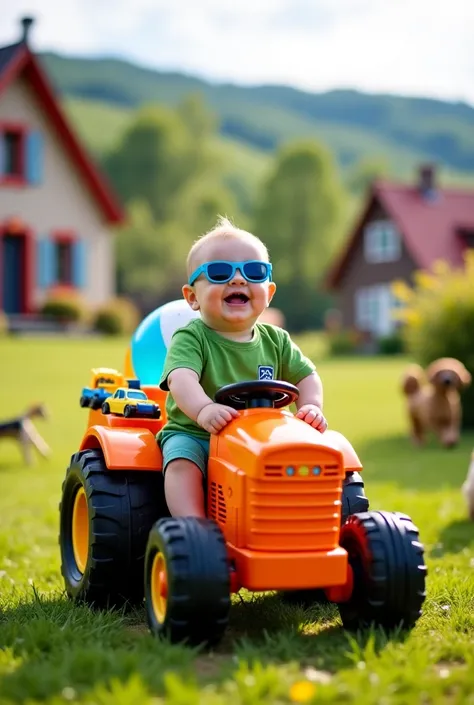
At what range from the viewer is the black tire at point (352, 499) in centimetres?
419

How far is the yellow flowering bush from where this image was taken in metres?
13.2

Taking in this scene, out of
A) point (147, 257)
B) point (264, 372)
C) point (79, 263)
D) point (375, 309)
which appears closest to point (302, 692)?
point (264, 372)

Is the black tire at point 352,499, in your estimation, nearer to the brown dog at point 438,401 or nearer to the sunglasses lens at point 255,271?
the sunglasses lens at point 255,271

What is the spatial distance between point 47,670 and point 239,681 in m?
0.62

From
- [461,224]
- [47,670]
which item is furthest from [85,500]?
[461,224]

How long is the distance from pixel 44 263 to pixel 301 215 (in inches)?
1169

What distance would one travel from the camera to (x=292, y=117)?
400 ft

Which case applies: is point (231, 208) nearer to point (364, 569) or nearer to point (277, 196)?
point (277, 196)

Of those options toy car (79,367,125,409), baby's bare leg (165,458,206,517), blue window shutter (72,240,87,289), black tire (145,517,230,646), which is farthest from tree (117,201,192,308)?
black tire (145,517,230,646)

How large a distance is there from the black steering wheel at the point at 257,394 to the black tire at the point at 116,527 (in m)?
0.52

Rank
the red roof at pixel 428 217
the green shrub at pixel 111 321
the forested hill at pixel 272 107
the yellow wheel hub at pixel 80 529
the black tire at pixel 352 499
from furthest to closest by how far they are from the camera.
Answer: the forested hill at pixel 272 107
the red roof at pixel 428 217
the green shrub at pixel 111 321
the yellow wheel hub at pixel 80 529
the black tire at pixel 352 499

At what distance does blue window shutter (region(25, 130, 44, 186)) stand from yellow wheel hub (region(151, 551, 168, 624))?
25552 millimetres

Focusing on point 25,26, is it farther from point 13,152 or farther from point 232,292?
point 232,292

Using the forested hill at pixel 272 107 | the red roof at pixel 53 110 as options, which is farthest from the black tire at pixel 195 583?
the forested hill at pixel 272 107
